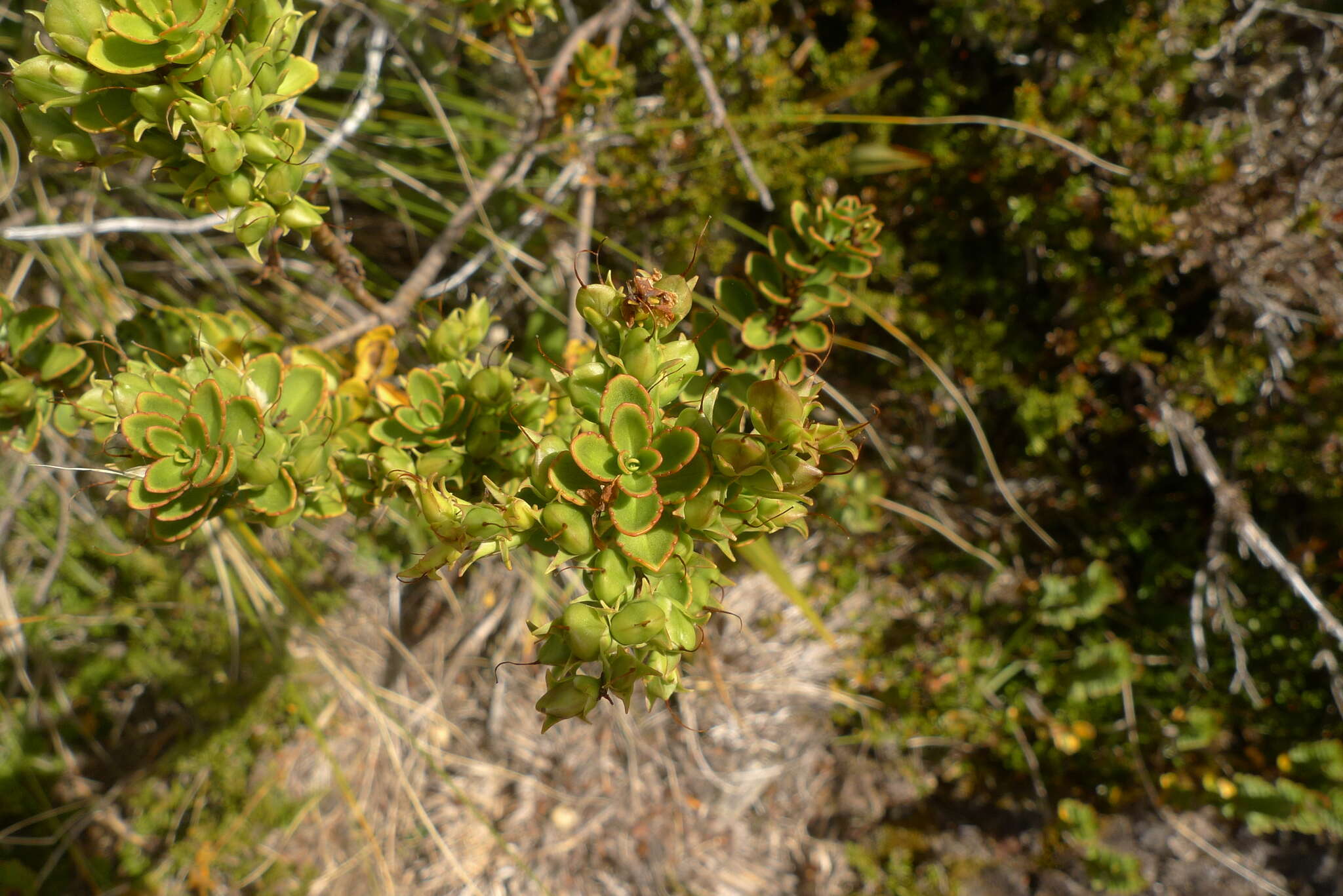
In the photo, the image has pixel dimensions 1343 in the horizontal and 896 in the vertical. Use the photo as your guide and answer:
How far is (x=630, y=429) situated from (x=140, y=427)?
594 millimetres

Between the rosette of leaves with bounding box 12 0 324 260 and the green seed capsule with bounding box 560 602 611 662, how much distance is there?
2.03 ft

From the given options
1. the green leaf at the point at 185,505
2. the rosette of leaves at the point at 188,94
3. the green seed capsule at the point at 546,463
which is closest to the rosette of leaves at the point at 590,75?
the rosette of leaves at the point at 188,94

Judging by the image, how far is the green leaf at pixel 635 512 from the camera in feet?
2.36

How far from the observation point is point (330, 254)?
1138mm

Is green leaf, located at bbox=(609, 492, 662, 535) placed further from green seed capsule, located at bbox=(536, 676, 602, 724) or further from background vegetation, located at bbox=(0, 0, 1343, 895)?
background vegetation, located at bbox=(0, 0, 1343, 895)

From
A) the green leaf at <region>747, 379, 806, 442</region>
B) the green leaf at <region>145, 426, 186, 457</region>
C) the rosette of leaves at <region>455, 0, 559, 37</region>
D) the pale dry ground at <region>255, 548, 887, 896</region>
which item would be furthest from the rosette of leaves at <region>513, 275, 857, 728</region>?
the pale dry ground at <region>255, 548, 887, 896</region>

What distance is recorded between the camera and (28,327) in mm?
1071

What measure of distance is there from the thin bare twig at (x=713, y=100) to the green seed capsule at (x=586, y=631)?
1.19m

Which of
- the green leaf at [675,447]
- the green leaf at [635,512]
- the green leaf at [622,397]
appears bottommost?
the green leaf at [635,512]

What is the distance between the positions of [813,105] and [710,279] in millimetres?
511

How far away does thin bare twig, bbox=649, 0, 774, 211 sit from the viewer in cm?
164

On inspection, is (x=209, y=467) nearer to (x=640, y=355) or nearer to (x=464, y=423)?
(x=464, y=423)

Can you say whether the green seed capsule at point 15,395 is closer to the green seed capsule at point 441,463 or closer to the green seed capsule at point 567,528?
the green seed capsule at point 441,463

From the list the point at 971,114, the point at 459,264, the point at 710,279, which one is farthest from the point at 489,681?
the point at 971,114
